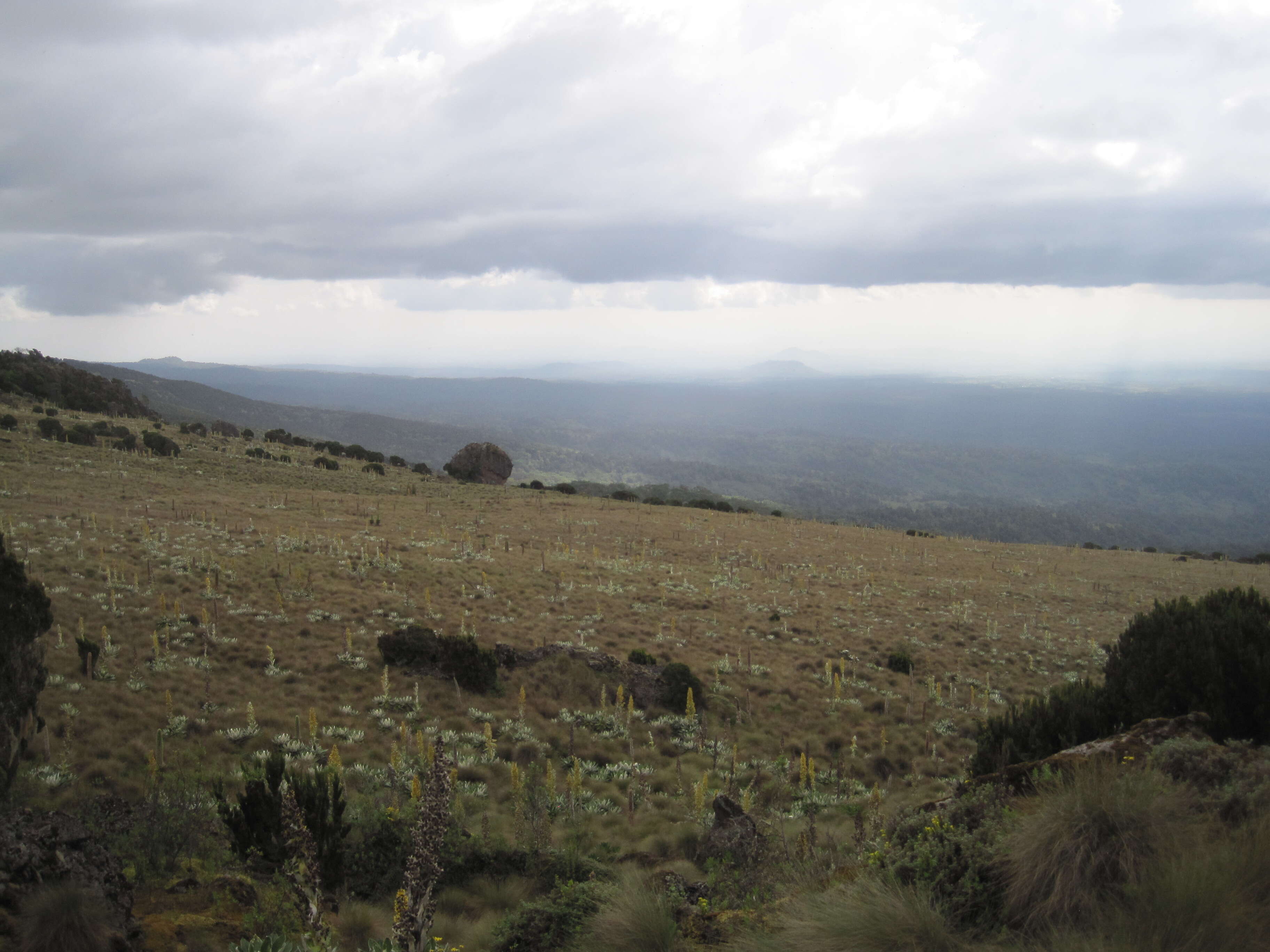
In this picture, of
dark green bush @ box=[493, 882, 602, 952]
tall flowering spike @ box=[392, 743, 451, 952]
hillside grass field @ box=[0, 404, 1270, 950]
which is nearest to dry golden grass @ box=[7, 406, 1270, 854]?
hillside grass field @ box=[0, 404, 1270, 950]

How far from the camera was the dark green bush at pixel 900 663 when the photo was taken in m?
17.3

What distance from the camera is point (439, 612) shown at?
55.1 ft

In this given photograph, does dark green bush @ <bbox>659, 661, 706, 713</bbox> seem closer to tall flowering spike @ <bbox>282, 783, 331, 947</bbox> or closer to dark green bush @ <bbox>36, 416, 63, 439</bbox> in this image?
tall flowering spike @ <bbox>282, 783, 331, 947</bbox>

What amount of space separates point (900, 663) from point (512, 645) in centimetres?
1021

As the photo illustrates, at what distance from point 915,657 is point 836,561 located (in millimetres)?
13906

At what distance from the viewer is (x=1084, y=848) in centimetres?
392

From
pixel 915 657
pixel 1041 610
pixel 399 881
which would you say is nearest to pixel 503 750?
pixel 399 881

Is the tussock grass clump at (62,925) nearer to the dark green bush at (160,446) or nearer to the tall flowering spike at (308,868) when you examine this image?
the tall flowering spike at (308,868)

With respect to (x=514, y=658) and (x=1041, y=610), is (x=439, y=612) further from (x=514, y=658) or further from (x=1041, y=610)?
(x=1041, y=610)

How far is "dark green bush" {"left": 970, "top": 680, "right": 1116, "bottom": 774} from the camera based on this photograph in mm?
8133

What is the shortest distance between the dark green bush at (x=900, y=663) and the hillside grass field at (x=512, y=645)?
0.54 feet

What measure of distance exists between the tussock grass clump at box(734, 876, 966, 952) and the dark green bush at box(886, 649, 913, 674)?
47.0 ft

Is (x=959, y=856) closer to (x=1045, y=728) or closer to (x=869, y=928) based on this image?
(x=869, y=928)

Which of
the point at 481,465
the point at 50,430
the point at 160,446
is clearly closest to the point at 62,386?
the point at 50,430
